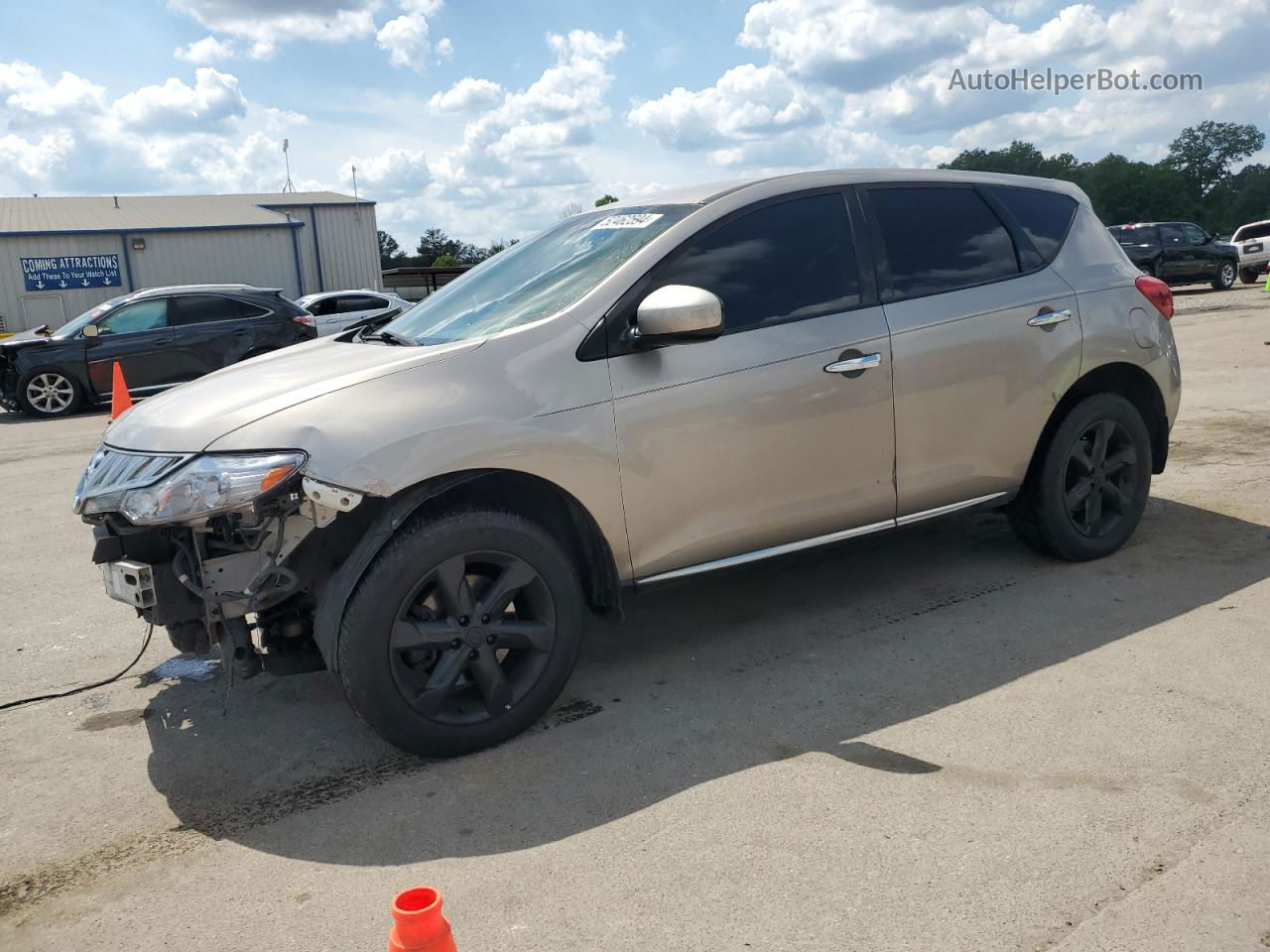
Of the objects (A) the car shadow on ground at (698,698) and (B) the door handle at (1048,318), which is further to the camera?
(B) the door handle at (1048,318)

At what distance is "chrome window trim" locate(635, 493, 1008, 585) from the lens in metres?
3.98

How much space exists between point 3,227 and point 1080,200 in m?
31.7

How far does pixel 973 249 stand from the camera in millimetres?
4820

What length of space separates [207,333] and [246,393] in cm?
1254

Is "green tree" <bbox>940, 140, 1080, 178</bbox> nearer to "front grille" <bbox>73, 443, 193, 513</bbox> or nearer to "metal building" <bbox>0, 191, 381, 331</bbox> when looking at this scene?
"metal building" <bbox>0, 191, 381, 331</bbox>

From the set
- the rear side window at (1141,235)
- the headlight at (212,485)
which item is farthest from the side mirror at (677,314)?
the rear side window at (1141,235)

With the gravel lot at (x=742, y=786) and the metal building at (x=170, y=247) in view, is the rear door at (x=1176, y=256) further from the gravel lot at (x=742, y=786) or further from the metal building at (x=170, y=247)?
the gravel lot at (x=742, y=786)

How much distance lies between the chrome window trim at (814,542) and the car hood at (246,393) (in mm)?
1111

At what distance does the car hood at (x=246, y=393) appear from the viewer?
3.39 m

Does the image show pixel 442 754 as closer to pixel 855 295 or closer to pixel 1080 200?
pixel 855 295

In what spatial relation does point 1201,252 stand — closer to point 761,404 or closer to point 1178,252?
point 1178,252

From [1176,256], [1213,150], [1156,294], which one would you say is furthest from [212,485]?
[1213,150]

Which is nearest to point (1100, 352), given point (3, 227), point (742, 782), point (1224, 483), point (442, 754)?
point (1224, 483)

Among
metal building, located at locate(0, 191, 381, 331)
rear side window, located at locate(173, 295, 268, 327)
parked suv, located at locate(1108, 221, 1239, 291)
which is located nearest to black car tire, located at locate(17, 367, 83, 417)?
rear side window, located at locate(173, 295, 268, 327)
